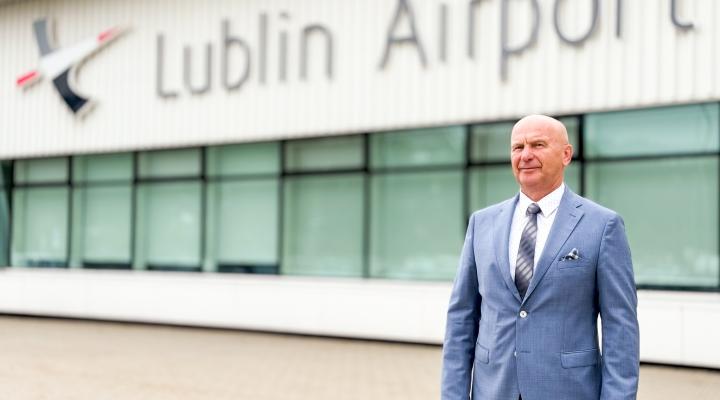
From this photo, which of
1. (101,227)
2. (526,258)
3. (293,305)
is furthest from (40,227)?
(526,258)

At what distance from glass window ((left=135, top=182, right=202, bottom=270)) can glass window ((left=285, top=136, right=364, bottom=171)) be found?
1979 mm

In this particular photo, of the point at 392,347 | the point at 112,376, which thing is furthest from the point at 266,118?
the point at 112,376

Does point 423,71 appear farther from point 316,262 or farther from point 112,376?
point 112,376

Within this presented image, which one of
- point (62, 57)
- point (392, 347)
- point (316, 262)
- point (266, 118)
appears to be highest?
point (62, 57)

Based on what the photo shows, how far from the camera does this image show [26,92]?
47.8ft

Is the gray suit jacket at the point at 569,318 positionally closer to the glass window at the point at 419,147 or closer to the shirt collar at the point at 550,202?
the shirt collar at the point at 550,202

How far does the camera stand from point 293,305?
11.8 metres

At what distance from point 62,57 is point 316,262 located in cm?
617

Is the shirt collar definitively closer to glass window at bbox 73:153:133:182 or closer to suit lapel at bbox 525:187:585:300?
suit lapel at bbox 525:187:585:300

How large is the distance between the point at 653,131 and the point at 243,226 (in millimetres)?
6450

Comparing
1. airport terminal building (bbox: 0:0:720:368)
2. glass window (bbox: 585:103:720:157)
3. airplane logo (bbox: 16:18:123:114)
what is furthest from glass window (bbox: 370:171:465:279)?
airplane logo (bbox: 16:18:123:114)

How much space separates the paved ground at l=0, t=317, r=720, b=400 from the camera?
757 centimetres

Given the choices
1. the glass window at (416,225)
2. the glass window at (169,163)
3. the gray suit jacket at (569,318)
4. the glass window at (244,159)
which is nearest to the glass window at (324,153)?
the glass window at (244,159)

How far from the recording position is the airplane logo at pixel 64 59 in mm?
13719
